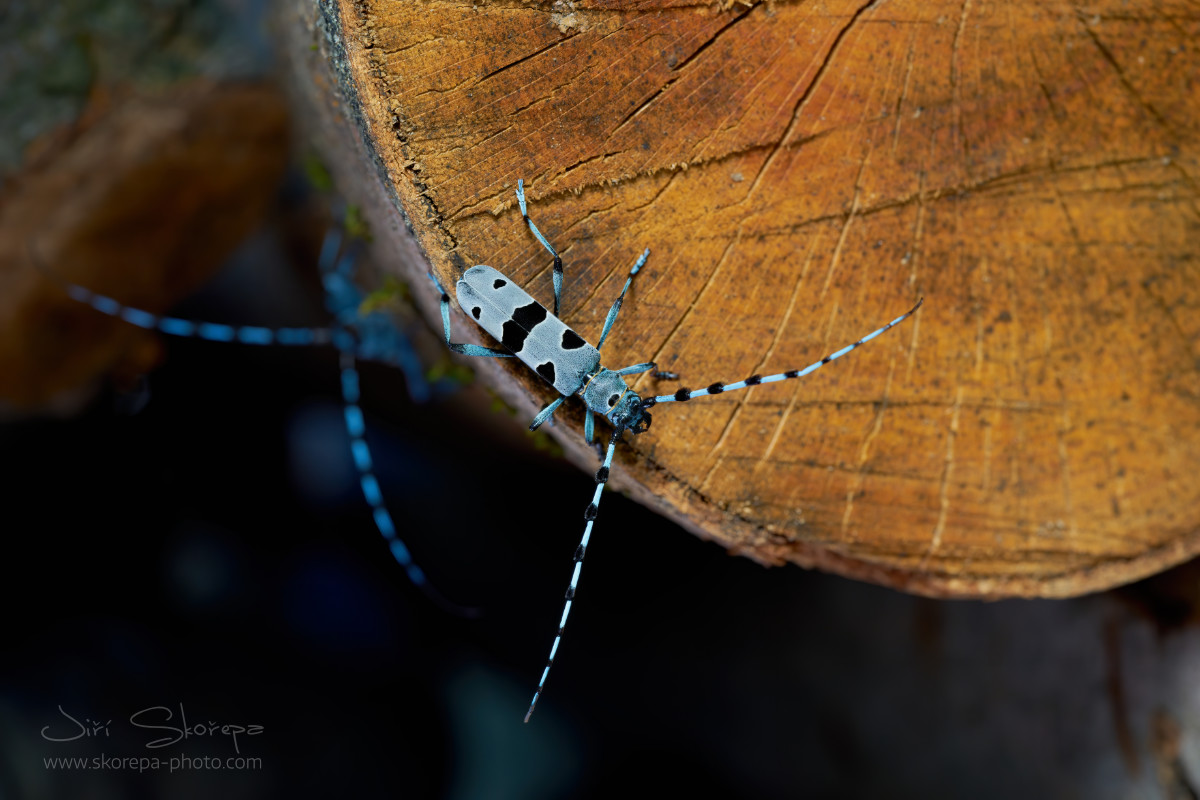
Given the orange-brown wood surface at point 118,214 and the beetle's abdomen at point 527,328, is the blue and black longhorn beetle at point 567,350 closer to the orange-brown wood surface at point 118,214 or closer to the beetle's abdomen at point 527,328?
the beetle's abdomen at point 527,328

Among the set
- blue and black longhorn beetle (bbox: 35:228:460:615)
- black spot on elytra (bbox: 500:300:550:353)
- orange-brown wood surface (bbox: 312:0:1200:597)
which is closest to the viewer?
orange-brown wood surface (bbox: 312:0:1200:597)

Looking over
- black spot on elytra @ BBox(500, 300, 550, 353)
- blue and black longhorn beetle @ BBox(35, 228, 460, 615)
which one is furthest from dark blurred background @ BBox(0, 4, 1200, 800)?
black spot on elytra @ BBox(500, 300, 550, 353)

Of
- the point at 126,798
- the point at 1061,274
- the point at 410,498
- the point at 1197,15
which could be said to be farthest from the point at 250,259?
the point at 1197,15

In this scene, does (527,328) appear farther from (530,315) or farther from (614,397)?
(614,397)

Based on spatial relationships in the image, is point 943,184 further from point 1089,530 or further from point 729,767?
point 729,767

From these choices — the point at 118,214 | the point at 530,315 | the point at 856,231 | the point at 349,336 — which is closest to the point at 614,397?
the point at 530,315

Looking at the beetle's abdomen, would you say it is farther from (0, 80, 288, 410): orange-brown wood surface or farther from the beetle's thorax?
(0, 80, 288, 410): orange-brown wood surface

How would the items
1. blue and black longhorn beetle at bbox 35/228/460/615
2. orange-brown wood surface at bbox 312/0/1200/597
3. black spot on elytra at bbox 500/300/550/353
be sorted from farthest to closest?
1. blue and black longhorn beetle at bbox 35/228/460/615
2. black spot on elytra at bbox 500/300/550/353
3. orange-brown wood surface at bbox 312/0/1200/597
